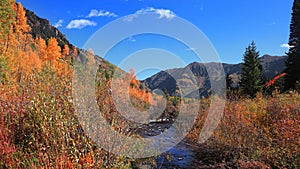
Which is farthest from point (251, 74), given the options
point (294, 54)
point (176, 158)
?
point (176, 158)

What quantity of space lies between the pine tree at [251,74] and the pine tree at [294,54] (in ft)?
9.46

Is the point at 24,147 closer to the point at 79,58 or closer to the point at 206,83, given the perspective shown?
the point at 79,58

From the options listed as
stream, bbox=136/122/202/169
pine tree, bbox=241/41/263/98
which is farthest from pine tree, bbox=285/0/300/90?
stream, bbox=136/122/202/169

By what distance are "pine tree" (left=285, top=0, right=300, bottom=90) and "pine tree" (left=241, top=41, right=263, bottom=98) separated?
288 cm

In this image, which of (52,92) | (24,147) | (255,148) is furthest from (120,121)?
(255,148)

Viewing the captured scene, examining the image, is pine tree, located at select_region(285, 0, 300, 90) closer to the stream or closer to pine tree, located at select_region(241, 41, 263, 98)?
pine tree, located at select_region(241, 41, 263, 98)

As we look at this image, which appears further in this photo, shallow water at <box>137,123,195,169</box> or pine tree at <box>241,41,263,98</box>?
pine tree at <box>241,41,263,98</box>

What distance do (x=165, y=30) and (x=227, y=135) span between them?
5396 millimetres

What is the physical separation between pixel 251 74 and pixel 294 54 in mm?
5024

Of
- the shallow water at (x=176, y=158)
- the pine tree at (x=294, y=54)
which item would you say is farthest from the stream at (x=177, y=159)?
the pine tree at (x=294, y=54)

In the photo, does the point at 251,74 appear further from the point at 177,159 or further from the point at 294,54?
the point at 177,159

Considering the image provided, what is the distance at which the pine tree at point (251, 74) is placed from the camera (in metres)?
27.1

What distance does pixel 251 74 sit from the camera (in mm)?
27359

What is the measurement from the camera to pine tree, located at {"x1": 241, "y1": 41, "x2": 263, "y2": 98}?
2708 centimetres
